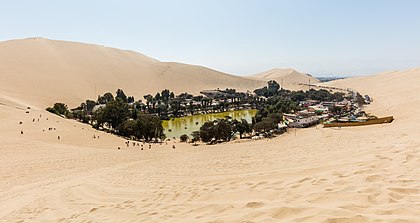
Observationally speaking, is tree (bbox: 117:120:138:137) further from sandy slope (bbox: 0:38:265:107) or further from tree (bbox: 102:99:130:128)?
sandy slope (bbox: 0:38:265:107)

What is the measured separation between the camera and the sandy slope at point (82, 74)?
7169 centimetres

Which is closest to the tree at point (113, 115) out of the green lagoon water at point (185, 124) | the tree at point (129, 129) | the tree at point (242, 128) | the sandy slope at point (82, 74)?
the tree at point (129, 129)

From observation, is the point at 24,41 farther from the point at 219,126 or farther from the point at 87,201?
the point at 87,201

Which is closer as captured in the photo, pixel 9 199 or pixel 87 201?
pixel 87 201

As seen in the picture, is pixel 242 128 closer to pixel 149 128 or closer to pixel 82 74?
pixel 149 128

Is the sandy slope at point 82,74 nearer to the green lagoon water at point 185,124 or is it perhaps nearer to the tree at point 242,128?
the green lagoon water at point 185,124

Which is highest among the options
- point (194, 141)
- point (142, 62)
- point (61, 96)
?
point (142, 62)

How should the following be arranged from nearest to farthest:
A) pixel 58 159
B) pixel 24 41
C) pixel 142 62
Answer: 1. pixel 58 159
2. pixel 24 41
3. pixel 142 62

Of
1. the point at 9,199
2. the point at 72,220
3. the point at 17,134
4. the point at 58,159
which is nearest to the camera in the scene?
the point at 72,220

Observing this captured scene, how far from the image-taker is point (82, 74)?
3681 inches

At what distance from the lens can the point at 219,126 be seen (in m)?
30.7

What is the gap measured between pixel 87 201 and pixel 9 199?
3.10 metres

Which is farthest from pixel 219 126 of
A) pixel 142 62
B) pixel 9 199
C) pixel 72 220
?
pixel 142 62

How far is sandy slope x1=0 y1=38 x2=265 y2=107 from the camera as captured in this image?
7169 cm
